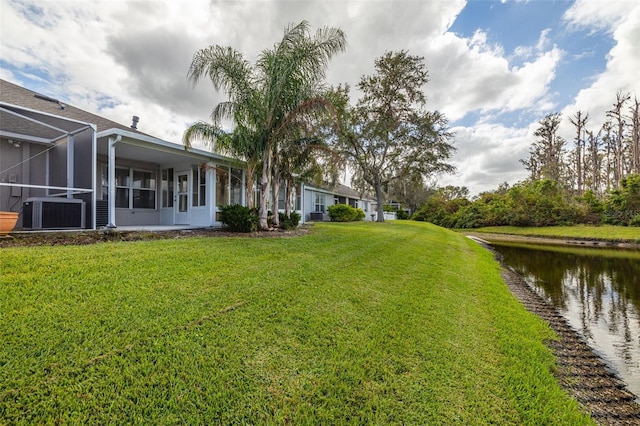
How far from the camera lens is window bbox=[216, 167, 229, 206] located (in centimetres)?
1049

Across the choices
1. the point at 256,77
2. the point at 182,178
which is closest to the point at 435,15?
the point at 256,77

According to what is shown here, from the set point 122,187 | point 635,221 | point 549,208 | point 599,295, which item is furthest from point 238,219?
point 549,208

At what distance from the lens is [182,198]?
1101 cm

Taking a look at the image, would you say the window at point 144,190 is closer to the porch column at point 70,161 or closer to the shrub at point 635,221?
the porch column at point 70,161

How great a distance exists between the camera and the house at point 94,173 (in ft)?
23.5

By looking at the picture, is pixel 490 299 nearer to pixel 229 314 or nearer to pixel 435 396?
pixel 435 396

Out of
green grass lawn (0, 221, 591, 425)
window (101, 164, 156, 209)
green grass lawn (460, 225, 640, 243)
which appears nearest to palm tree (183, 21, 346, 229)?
window (101, 164, 156, 209)

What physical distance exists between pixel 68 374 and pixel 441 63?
19798 mm

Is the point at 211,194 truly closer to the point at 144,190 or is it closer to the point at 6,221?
Answer: the point at 144,190

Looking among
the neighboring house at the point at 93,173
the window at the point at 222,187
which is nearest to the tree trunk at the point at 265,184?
the neighboring house at the point at 93,173

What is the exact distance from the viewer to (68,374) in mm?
2129

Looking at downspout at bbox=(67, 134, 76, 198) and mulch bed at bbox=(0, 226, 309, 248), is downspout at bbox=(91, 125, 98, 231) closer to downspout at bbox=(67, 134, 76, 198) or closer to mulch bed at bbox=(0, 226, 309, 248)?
mulch bed at bbox=(0, 226, 309, 248)

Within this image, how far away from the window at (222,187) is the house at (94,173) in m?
0.04

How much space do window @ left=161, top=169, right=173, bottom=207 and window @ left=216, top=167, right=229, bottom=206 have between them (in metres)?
2.28
